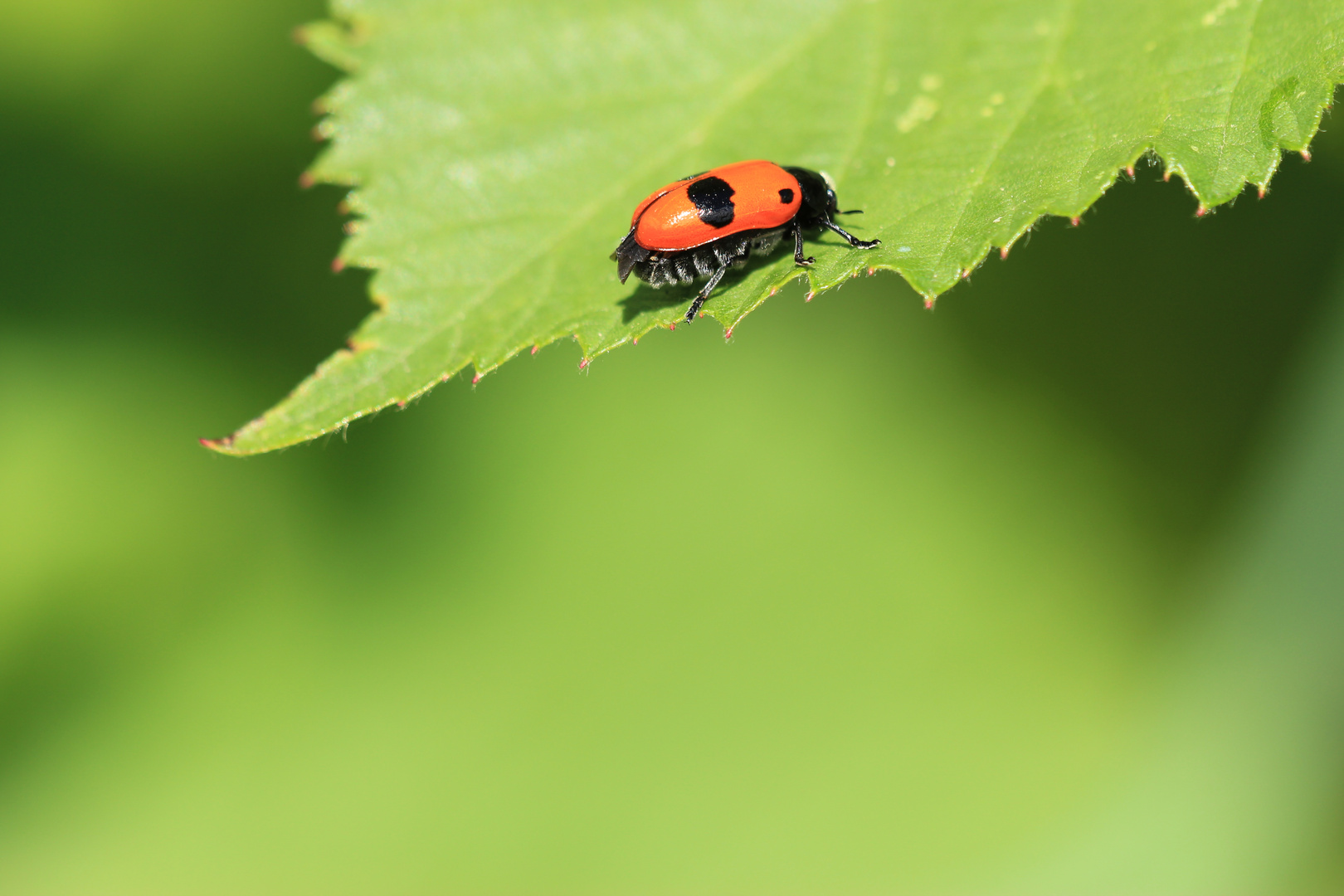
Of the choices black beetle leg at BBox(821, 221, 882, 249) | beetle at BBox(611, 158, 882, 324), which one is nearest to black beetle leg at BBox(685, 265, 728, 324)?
beetle at BBox(611, 158, 882, 324)

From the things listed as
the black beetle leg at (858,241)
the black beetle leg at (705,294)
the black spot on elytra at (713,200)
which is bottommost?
the black beetle leg at (705,294)

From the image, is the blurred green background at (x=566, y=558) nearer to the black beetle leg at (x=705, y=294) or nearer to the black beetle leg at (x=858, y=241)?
the black beetle leg at (x=858, y=241)

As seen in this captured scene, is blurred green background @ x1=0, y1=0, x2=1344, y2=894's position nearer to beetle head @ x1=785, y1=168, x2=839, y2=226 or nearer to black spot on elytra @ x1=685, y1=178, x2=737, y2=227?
beetle head @ x1=785, y1=168, x2=839, y2=226

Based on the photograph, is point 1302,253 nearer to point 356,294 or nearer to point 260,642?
point 356,294

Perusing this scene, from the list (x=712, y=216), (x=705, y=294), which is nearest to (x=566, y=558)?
(x=705, y=294)

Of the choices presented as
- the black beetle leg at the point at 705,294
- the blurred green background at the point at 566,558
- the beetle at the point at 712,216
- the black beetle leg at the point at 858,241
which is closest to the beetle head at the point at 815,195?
the beetle at the point at 712,216

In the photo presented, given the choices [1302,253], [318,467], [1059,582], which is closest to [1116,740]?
[1059,582]
